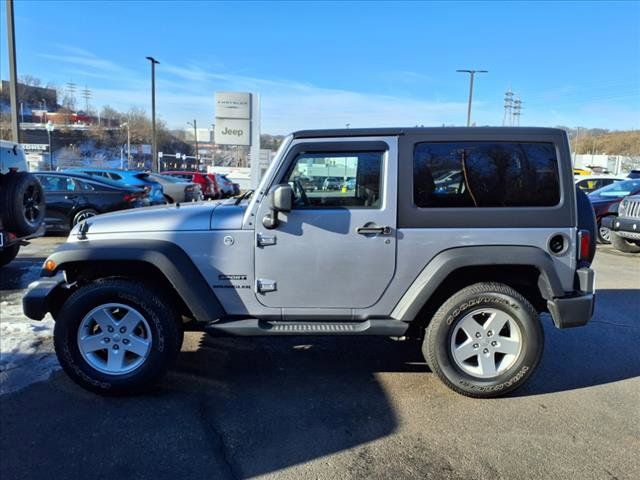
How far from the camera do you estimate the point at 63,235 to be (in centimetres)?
1164

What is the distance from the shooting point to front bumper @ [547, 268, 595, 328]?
3641 millimetres

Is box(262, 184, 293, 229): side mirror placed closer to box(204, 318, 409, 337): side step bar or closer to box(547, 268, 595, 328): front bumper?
box(204, 318, 409, 337): side step bar

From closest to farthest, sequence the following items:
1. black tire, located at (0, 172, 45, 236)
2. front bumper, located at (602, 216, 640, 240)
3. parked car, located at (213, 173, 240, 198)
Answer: black tire, located at (0, 172, 45, 236), front bumper, located at (602, 216, 640, 240), parked car, located at (213, 173, 240, 198)

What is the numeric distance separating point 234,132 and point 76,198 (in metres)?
4.31

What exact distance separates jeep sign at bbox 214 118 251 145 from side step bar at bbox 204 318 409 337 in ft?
33.9

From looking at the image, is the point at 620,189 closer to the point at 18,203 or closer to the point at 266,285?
the point at 266,285

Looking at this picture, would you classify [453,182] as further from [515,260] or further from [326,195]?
[326,195]

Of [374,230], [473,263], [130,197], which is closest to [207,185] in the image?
[130,197]

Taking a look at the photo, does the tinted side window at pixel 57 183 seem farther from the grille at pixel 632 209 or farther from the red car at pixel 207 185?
the grille at pixel 632 209

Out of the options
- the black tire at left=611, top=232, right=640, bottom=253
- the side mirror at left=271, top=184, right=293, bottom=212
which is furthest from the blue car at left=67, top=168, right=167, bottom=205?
the black tire at left=611, top=232, right=640, bottom=253

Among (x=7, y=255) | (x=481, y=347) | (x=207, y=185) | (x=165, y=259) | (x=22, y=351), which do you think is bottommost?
(x=22, y=351)

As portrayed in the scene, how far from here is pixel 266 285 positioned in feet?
12.1

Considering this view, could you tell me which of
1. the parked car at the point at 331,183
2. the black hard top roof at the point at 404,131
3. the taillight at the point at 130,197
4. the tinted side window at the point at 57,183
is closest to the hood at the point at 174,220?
the parked car at the point at 331,183

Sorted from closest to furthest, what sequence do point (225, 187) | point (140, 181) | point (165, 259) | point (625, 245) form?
point (165, 259) → point (625, 245) → point (140, 181) → point (225, 187)
